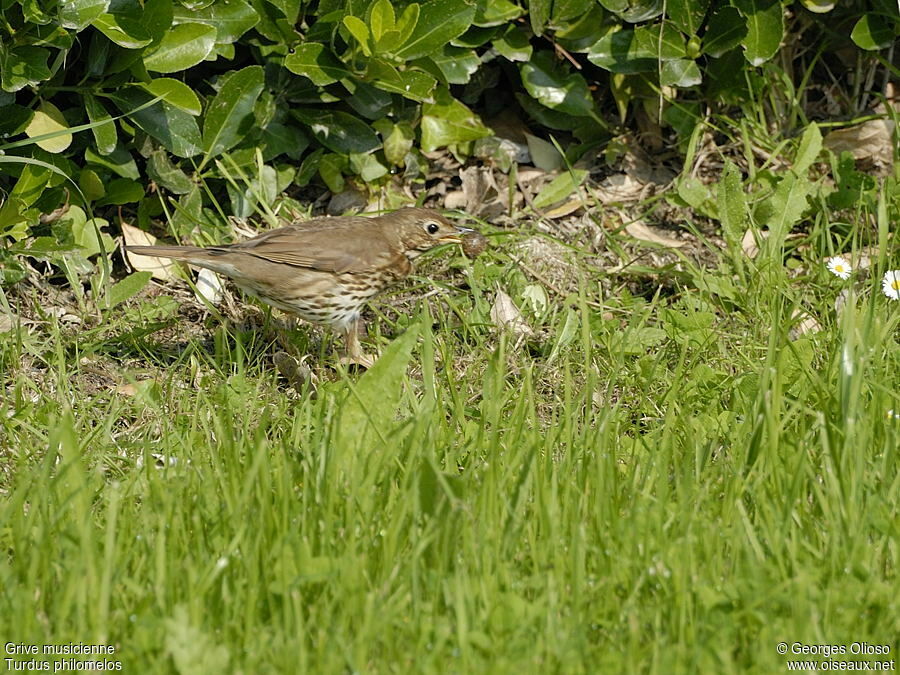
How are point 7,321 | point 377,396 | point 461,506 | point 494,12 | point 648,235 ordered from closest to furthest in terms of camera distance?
point 461,506
point 377,396
point 7,321
point 494,12
point 648,235

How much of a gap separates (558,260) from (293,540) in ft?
10.5

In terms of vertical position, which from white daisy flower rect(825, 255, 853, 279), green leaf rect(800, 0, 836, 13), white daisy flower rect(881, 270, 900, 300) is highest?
green leaf rect(800, 0, 836, 13)

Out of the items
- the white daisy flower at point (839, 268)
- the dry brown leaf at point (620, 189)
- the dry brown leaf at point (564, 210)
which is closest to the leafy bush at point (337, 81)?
the dry brown leaf at point (620, 189)

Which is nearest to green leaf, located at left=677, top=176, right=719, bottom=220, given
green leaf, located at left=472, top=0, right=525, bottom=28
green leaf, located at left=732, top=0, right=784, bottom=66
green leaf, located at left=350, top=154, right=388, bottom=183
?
green leaf, located at left=732, top=0, right=784, bottom=66

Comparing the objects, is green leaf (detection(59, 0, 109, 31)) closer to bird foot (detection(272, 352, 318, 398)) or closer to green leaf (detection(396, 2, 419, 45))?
green leaf (detection(396, 2, 419, 45))

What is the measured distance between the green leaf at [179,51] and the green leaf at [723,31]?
8.34ft

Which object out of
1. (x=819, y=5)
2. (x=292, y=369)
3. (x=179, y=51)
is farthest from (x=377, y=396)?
(x=819, y=5)

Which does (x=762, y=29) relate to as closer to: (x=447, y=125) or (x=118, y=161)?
(x=447, y=125)

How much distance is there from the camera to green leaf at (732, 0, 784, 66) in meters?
6.16

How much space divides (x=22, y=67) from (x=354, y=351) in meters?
1.87

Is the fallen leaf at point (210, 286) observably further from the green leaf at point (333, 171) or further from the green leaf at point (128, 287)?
the green leaf at point (333, 171)

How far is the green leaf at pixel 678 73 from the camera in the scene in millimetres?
6289

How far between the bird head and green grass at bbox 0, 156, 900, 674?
594mm

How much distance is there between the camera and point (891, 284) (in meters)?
5.42
